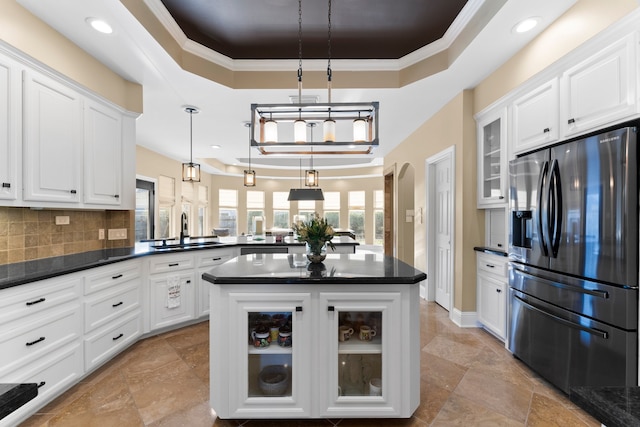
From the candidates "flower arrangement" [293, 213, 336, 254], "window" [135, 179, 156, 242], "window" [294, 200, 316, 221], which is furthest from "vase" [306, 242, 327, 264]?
"window" [294, 200, 316, 221]

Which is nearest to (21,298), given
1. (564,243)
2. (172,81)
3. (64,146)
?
(64,146)

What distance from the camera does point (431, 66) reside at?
125 inches

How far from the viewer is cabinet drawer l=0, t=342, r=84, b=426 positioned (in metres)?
1.90

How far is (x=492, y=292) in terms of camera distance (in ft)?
10.6

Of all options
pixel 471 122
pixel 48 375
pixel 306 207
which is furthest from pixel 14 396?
pixel 306 207

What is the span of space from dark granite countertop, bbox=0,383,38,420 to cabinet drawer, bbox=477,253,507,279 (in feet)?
11.1

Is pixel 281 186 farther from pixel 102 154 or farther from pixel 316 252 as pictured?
pixel 316 252

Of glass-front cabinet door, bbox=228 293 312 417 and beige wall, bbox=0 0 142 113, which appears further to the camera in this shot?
beige wall, bbox=0 0 142 113

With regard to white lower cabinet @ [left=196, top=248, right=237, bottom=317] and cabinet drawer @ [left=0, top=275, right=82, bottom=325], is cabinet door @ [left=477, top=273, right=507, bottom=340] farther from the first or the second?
cabinet drawer @ [left=0, top=275, right=82, bottom=325]

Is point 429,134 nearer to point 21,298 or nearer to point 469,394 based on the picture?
point 469,394

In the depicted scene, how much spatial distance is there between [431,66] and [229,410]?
3.51 meters

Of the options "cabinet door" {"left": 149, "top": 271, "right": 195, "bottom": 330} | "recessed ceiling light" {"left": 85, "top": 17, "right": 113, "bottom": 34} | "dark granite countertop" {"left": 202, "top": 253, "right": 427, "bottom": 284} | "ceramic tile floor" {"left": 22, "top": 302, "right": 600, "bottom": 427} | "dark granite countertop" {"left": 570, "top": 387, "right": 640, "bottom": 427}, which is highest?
"recessed ceiling light" {"left": 85, "top": 17, "right": 113, "bottom": 34}

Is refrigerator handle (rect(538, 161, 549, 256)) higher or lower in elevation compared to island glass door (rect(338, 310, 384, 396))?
higher

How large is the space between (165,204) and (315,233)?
20.3ft
